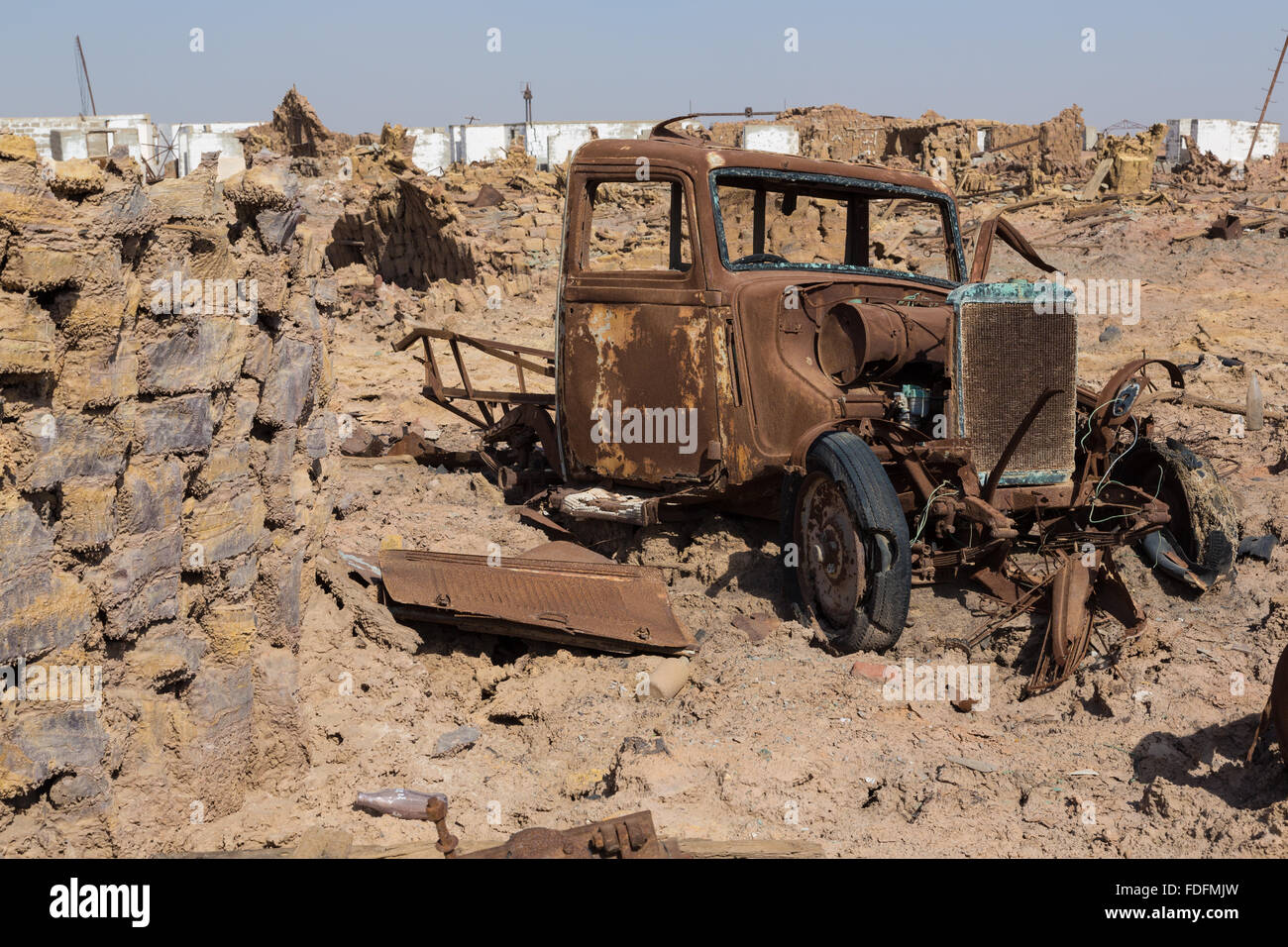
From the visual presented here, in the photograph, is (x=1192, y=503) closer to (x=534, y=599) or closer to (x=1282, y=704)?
(x=1282, y=704)

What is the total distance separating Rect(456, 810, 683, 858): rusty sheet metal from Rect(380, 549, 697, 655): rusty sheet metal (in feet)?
5.52

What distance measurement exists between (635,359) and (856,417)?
136 cm

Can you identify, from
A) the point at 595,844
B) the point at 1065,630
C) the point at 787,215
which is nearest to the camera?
the point at 595,844

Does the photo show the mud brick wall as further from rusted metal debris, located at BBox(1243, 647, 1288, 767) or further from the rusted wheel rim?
rusted metal debris, located at BBox(1243, 647, 1288, 767)

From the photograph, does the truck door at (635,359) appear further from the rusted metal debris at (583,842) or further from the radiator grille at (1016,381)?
the rusted metal debris at (583,842)

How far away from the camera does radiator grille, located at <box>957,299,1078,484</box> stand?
492 cm

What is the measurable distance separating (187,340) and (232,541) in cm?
74

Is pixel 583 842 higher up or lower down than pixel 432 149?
lower down

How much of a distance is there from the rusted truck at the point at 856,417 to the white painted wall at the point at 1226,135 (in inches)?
1655

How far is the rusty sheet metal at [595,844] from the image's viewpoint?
299 cm

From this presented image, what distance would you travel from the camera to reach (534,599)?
15.9 ft

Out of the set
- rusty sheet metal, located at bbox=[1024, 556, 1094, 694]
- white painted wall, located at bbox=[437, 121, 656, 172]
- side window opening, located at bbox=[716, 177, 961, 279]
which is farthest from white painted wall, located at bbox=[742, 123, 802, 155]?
rusty sheet metal, located at bbox=[1024, 556, 1094, 694]

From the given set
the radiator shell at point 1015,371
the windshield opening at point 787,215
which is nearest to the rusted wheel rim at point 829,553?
the radiator shell at point 1015,371

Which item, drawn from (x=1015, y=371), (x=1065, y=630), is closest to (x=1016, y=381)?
(x=1015, y=371)
